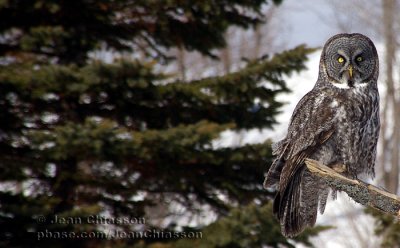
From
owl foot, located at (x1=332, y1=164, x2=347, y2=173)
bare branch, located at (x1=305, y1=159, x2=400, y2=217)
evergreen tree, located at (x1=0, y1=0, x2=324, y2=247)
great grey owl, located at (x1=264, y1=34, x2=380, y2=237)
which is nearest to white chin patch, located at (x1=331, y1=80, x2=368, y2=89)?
great grey owl, located at (x1=264, y1=34, x2=380, y2=237)

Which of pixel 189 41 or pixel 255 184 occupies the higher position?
pixel 189 41

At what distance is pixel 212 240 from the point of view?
28.0 ft

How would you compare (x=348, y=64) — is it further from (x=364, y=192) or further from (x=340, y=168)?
(x=364, y=192)

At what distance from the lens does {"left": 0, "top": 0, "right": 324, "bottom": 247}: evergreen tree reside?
8.15 metres

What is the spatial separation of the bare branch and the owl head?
1.04 m

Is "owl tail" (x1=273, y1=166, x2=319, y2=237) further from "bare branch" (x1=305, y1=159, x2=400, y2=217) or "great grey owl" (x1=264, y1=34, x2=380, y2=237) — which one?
"bare branch" (x1=305, y1=159, x2=400, y2=217)

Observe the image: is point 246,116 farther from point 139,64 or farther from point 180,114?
point 139,64

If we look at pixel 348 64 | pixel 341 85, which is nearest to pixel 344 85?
pixel 341 85

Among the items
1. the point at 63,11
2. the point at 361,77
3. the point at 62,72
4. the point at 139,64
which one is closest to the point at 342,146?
the point at 361,77

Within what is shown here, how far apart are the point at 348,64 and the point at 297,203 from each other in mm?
1104

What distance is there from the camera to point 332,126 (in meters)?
4.95

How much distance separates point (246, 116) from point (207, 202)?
1.31 m

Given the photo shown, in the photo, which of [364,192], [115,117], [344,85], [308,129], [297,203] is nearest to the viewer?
[364,192]

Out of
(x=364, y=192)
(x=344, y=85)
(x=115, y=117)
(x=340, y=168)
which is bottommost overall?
(x=364, y=192)
